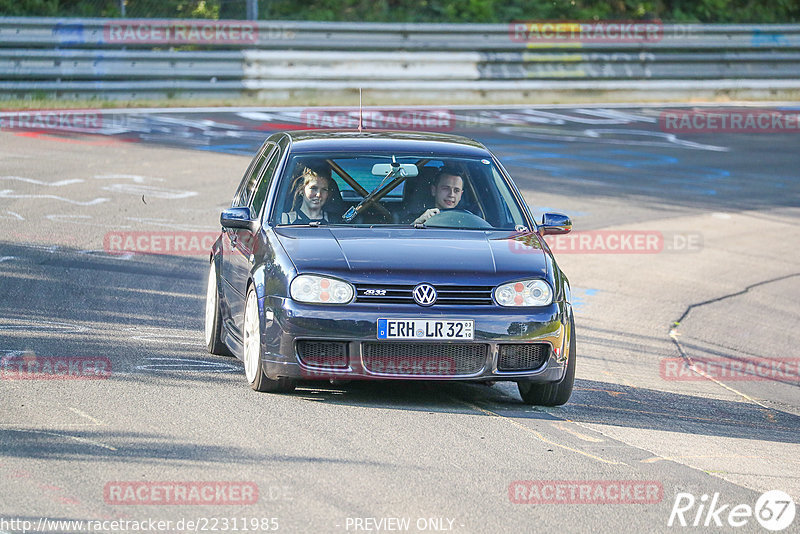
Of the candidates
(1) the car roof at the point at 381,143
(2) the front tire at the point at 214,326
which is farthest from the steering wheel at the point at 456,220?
(2) the front tire at the point at 214,326

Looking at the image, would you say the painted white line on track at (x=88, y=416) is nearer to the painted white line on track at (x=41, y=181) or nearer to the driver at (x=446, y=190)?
the driver at (x=446, y=190)

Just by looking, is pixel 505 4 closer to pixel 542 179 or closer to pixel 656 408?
pixel 542 179

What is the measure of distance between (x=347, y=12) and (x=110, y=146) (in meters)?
11.4

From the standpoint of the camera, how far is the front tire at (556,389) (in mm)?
7531

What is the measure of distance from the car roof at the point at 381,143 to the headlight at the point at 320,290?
1.53 meters

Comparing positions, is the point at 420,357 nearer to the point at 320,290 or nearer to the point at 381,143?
the point at 320,290

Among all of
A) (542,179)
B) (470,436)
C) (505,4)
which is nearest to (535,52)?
(505,4)

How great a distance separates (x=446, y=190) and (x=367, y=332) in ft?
5.46

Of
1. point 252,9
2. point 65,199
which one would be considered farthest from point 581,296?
point 252,9

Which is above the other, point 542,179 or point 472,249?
point 472,249

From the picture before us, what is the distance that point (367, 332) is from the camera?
7.09m

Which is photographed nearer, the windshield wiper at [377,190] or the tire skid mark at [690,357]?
the windshield wiper at [377,190]

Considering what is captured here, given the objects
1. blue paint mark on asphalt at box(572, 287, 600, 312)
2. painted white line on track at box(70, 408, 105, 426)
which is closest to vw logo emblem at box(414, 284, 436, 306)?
painted white line on track at box(70, 408, 105, 426)

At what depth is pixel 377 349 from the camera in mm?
7172
